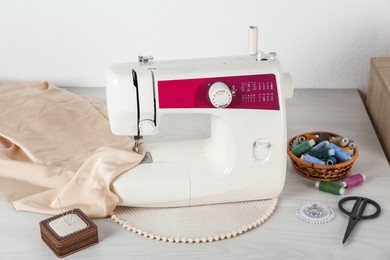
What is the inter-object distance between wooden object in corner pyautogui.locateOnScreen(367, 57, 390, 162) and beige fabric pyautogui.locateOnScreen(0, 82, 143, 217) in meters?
0.67

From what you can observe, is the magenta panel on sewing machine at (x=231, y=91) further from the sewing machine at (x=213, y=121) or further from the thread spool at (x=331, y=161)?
the thread spool at (x=331, y=161)

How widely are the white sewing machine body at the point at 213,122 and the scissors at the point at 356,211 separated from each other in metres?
0.15

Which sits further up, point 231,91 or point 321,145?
point 231,91

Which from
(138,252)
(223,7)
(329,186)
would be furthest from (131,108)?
(223,7)

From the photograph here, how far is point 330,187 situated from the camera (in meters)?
1.43

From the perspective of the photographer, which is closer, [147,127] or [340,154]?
[147,127]

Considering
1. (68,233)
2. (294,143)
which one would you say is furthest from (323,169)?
(68,233)

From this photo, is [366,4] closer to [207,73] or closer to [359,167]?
[359,167]

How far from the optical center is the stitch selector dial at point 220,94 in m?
1.31

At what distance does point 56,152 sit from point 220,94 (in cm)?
49

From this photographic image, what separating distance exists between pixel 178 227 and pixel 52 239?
260mm

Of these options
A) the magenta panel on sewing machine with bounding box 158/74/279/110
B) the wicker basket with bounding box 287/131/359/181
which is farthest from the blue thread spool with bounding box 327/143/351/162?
the magenta panel on sewing machine with bounding box 158/74/279/110

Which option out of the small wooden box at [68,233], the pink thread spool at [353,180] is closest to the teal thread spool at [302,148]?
the pink thread spool at [353,180]

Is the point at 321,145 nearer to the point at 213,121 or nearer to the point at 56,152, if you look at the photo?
the point at 213,121
